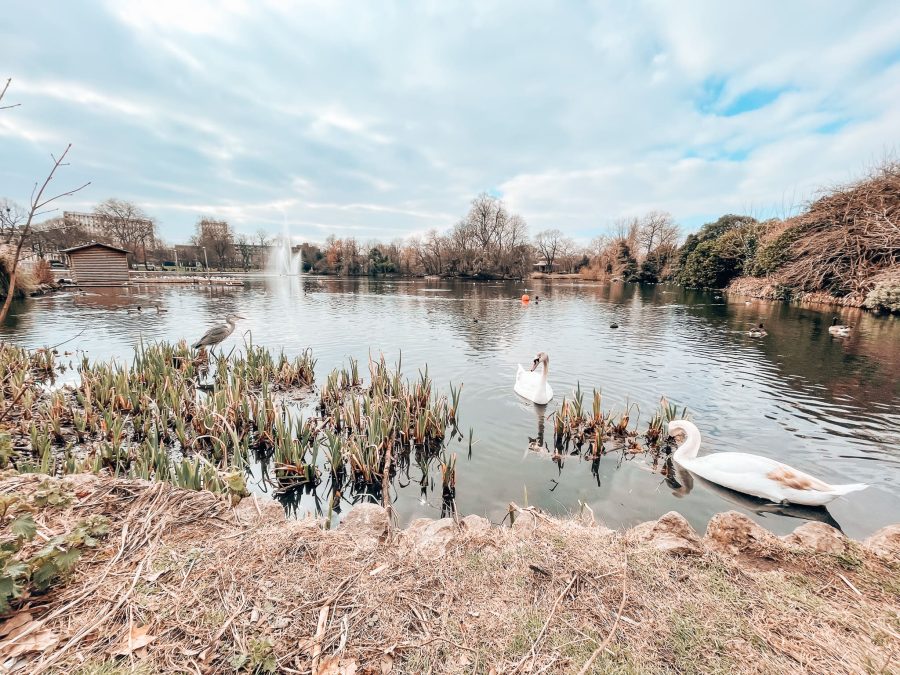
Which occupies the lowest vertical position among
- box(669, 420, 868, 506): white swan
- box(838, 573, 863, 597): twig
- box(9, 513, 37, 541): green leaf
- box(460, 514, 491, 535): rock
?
box(669, 420, 868, 506): white swan

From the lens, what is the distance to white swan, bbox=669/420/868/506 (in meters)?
4.24

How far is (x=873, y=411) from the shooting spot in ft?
23.6

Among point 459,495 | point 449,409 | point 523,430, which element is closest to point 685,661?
point 459,495

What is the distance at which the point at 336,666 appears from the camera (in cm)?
184

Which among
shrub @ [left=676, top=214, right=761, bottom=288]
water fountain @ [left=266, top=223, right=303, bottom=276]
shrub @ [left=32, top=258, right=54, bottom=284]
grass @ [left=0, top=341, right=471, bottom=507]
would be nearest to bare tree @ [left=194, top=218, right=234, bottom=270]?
water fountain @ [left=266, top=223, right=303, bottom=276]

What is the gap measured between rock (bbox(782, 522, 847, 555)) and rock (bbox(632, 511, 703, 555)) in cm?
79

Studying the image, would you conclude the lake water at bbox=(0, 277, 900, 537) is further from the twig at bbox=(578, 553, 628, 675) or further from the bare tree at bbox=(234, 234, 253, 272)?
the bare tree at bbox=(234, 234, 253, 272)

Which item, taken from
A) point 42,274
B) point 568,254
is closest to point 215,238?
point 42,274

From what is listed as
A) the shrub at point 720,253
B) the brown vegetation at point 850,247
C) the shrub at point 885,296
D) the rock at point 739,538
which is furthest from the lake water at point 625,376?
the shrub at point 720,253

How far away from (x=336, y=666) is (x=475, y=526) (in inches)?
67.0

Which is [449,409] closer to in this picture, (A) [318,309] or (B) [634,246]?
(A) [318,309]

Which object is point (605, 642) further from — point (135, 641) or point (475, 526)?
point (135, 641)

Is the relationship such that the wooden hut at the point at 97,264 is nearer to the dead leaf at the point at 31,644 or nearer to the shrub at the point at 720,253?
the dead leaf at the point at 31,644

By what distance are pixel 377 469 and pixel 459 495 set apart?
1099 millimetres
